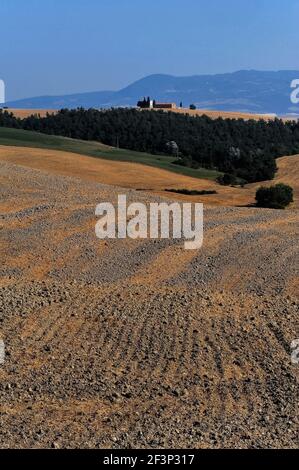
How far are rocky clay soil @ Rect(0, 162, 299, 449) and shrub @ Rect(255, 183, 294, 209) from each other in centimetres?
847

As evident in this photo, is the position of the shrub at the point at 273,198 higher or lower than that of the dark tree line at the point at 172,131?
lower

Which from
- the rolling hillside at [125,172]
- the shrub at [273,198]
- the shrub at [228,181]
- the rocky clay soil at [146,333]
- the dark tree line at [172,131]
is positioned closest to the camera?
the rocky clay soil at [146,333]

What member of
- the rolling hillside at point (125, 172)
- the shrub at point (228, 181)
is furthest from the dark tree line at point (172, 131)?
the shrub at point (228, 181)

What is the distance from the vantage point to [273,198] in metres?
29.8

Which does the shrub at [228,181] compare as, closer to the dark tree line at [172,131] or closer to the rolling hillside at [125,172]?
the rolling hillside at [125,172]

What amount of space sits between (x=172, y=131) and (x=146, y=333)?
206 feet

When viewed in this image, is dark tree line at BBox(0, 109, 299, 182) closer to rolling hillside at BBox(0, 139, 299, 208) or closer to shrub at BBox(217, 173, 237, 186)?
rolling hillside at BBox(0, 139, 299, 208)

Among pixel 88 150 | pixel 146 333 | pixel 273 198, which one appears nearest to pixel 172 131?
pixel 88 150

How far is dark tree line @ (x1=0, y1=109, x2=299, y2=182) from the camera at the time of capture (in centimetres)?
6706

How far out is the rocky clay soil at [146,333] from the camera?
341 inches

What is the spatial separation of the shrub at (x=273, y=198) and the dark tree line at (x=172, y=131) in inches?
1217

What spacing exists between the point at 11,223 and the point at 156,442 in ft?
38.9

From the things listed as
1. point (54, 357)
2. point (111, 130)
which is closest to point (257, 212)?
point (54, 357)

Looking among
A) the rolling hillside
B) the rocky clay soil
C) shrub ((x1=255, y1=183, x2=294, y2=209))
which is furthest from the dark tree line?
the rocky clay soil
